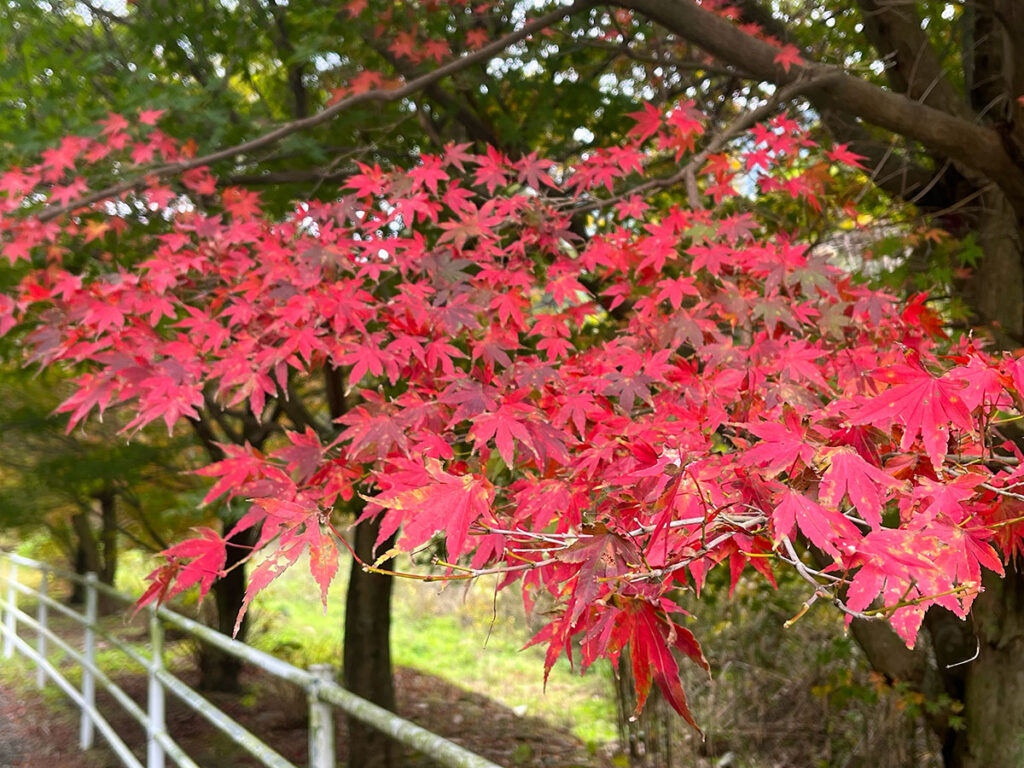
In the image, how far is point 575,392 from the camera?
7.52 ft

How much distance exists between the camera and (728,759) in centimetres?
454

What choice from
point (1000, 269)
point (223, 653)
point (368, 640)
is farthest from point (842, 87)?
point (223, 653)

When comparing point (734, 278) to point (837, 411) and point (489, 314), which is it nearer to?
point (489, 314)

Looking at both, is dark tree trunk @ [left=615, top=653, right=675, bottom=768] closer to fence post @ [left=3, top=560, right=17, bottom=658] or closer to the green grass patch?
the green grass patch

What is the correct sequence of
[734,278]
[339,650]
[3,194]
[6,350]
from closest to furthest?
[734,278] → [3,194] → [6,350] → [339,650]

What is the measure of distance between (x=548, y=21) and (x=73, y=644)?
22.2 ft

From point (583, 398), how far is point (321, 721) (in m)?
1.02

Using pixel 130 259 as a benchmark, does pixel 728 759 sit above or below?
below

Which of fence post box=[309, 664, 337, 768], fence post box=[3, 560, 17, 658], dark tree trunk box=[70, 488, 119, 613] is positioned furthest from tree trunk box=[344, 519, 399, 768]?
fence post box=[309, 664, 337, 768]

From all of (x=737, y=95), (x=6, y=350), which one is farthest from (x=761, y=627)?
(x=6, y=350)

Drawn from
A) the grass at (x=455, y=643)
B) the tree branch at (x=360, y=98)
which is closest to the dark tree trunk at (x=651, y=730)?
the grass at (x=455, y=643)

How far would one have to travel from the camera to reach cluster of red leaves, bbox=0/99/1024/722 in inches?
50.4

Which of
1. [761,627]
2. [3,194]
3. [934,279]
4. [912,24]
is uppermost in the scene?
[912,24]

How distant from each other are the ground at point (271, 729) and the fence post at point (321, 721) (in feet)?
9.57
